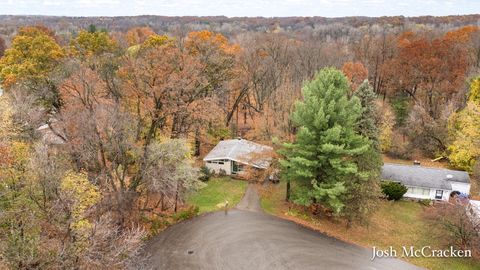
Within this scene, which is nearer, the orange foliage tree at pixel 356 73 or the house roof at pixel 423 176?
the house roof at pixel 423 176

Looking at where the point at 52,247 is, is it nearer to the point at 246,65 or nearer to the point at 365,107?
the point at 365,107

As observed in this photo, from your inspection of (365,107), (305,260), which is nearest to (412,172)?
(365,107)

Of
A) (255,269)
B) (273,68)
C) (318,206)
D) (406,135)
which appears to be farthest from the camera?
(273,68)

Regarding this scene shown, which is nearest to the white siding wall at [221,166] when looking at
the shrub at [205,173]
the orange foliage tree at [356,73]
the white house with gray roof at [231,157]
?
the white house with gray roof at [231,157]

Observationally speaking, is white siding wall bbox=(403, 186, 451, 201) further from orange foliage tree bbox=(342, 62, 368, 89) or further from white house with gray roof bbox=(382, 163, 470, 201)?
orange foliage tree bbox=(342, 62, 368, 89)

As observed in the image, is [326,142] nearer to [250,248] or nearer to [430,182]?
[250,248]

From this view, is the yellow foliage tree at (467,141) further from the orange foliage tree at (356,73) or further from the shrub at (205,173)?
the shrub at (205,173)
